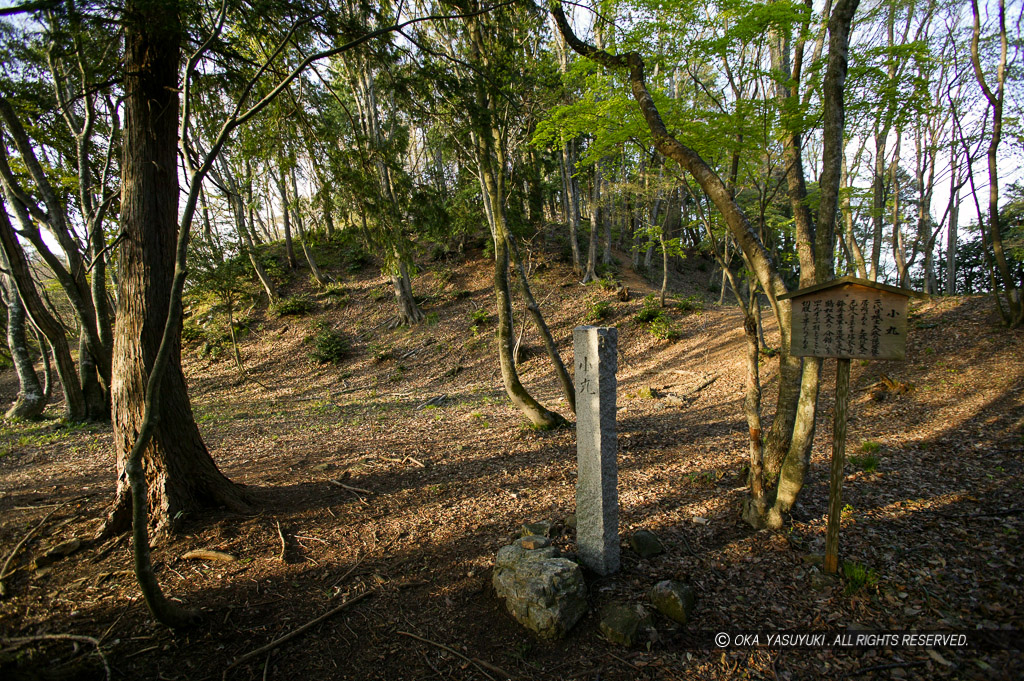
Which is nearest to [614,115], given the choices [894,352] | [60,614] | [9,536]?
[894,352]

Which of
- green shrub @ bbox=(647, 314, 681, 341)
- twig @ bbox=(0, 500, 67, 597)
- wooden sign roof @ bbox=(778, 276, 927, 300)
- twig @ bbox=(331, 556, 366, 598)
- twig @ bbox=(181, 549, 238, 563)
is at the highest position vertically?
wooden sign roof @ bbox=(778, 276, 927, 300)

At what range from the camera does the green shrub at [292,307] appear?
16.4 m

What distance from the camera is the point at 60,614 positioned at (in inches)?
117

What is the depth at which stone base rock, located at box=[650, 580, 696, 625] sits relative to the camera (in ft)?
9.39

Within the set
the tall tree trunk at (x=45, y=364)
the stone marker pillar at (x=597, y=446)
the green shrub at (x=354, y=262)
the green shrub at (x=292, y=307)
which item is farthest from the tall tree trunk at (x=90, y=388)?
the green shrub at (x=354, y=262)

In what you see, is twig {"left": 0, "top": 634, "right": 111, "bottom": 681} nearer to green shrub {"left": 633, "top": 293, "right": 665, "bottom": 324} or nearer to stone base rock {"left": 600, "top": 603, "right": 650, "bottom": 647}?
stone base rock {"left": 600, "top": 603, "right": 650, "bottom": 647}

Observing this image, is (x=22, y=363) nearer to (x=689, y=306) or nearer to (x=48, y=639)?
(x=48, y=639)

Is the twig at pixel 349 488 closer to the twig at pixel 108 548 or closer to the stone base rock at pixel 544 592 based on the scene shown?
the twig at pixel 108 548

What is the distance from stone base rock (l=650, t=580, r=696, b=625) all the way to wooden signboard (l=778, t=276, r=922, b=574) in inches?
45.3

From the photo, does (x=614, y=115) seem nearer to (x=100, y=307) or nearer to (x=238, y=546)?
(x=238, y=546)

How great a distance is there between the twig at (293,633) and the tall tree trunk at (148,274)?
6.04ft

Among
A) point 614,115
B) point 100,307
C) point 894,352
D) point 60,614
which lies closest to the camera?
point 894,352

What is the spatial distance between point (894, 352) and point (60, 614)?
614 centimetres

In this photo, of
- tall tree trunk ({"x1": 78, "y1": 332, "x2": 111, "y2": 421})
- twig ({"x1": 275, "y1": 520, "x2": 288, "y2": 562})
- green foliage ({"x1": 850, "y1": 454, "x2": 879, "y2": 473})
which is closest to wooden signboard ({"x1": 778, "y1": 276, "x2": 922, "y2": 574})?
green foliage ({"x1": 850, "y1": 454, "x2": 879, "y2": 473})
